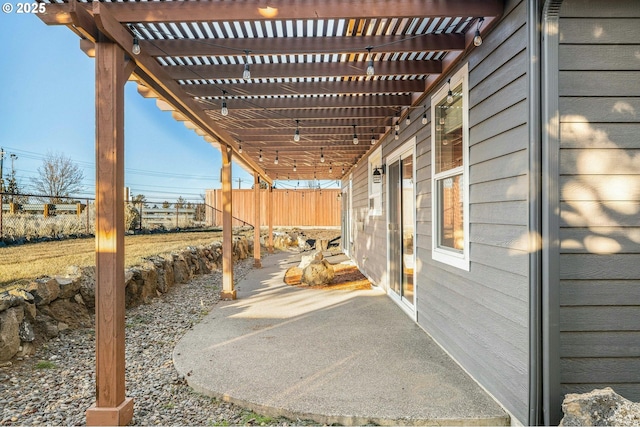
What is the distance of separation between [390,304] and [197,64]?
390 centimetres

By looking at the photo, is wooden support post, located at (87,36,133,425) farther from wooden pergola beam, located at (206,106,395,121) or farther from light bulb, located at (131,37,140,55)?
wooden pergola beam, located at (206,106,395,121)

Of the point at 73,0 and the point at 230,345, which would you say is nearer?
the point at 73,0

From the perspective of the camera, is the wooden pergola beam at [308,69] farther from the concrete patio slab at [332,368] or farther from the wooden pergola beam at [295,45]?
the concrete patio slab at [332,368]

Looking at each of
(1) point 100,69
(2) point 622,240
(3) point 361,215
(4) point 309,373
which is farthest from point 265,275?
(2) point 622,240

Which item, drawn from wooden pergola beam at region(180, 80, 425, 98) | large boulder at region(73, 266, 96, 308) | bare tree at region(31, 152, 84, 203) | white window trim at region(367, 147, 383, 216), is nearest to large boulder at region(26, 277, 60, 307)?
large boulder at region(73, 266, 96, 308)

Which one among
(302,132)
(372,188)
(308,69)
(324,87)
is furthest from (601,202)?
(372,188)

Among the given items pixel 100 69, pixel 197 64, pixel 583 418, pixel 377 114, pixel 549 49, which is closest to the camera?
pixel 583 418

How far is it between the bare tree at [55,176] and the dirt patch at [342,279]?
13490 mm

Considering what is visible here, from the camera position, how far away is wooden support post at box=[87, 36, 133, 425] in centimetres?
233

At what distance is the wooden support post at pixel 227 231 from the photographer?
18.3 ft

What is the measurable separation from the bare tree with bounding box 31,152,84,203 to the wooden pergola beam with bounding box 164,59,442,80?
16.0m

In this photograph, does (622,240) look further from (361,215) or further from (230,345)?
(361,215)

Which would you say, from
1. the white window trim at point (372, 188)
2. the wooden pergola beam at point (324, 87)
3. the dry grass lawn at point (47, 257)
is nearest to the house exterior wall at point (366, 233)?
the white window trim at point (372, 188)

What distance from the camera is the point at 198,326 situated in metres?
4.22
